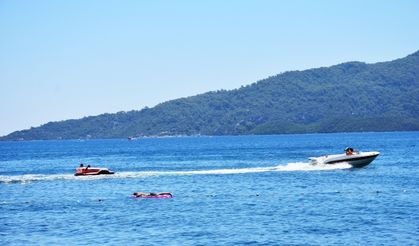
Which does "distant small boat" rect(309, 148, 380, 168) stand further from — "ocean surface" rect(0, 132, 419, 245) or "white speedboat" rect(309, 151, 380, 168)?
"ocean surface" rect(0, 132, 419, 245)

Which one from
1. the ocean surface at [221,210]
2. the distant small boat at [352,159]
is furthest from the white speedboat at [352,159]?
the ocean surface at [221,210]

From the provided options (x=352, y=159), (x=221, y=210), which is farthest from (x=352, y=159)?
(x=221, y=210)

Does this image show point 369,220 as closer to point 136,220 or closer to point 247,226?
point 247,226

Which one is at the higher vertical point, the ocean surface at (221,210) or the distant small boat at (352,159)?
the distant small boat at (352,159)

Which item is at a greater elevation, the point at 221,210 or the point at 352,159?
the point at 352,159

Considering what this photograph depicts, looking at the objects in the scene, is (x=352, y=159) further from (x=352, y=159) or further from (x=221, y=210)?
(x=221, y=210)

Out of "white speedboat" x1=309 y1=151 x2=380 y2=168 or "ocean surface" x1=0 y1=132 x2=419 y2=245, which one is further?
"white speedboat" x1=309 y1=151 x2=380 y2=168

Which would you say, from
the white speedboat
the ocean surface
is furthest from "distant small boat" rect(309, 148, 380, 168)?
the ocean surface

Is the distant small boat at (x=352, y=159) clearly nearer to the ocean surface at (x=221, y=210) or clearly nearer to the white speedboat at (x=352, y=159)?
the white speedboat at (x=352, y=159)

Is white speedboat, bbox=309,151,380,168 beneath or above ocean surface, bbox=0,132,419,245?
above

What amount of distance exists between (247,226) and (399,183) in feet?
93.9

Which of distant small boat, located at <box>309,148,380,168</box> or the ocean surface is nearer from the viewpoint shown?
the ocean surface

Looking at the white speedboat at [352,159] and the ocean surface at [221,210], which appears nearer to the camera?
the ocean surface at [221,210]

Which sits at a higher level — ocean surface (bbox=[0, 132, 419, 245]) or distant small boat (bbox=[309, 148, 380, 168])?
distant small boat (bbox=[309, 148, 380, 168])
